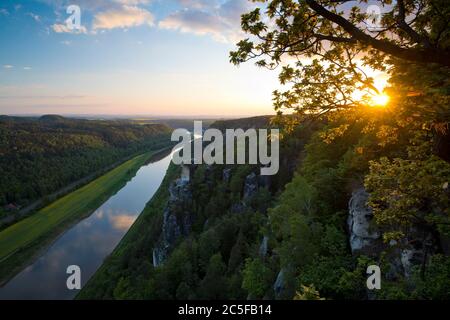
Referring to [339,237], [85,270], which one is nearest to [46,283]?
[85,270]

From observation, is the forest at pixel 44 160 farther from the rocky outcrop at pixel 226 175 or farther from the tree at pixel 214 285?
the tree at pixel 214 285

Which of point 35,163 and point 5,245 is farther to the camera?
point 35,163

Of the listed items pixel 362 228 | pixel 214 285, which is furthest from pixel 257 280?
pixel 214 285

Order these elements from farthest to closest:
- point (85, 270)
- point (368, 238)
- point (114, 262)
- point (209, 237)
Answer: point (85, 270)
point (114, 262)
point (209, 237)
point (368, 238)

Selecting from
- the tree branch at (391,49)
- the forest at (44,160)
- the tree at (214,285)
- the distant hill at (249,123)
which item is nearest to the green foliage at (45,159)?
the forest at (44,160)

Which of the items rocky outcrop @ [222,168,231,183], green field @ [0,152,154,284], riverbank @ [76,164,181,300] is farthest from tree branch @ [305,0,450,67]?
green field @ [0,152,154,284]

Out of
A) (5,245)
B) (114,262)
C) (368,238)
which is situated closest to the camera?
(368,238)

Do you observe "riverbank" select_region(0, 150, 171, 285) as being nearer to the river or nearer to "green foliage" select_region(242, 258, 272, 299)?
the river

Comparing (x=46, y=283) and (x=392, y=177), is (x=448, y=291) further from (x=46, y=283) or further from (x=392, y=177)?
(x=46, y=283)
